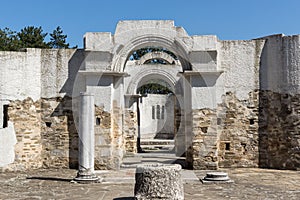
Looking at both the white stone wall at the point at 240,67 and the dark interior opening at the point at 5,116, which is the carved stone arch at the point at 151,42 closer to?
the white stone wall at the point at 240,67

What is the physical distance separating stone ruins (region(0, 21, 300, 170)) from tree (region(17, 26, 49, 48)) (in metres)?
19.2

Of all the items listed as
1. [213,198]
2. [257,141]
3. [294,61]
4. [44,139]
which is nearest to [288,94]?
[294,61]

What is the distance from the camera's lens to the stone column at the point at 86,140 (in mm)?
9508

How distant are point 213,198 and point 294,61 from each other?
5.75m

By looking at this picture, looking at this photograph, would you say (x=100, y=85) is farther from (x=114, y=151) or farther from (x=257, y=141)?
(x=257, y=141)

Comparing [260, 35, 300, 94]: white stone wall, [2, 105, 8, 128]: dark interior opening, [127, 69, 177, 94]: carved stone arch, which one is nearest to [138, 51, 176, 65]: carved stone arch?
[127, 69, 177, 94]: carved stone arch

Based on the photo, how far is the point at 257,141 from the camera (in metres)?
11.4

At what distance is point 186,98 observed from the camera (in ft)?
38.1

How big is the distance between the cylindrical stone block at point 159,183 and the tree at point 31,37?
25.3 meters

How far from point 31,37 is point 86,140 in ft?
73.5

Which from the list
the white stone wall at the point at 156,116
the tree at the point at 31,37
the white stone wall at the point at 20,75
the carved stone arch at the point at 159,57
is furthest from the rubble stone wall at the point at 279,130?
the tree at the point at 31,37

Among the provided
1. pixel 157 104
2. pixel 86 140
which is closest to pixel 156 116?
pixel 157 104

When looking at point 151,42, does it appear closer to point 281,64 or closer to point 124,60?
point 124,60

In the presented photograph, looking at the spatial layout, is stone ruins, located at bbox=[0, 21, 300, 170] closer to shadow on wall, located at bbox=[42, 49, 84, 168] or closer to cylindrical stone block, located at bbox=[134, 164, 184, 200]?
shadow on wall, located at bbox=[42, 49, 84, 168]
